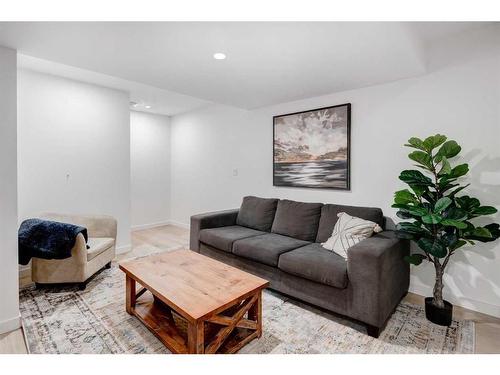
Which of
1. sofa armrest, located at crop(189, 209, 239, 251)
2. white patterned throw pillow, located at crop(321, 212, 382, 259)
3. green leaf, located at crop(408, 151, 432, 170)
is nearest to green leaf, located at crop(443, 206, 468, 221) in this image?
green leaf, located at crop(408, 151, 432, 170)

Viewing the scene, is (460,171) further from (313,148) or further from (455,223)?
(313,148)

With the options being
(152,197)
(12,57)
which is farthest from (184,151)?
(12,57)

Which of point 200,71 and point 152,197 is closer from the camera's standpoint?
point 200,71

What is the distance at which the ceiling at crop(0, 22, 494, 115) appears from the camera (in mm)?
1726

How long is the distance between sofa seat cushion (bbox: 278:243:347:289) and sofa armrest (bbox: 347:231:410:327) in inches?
3.5

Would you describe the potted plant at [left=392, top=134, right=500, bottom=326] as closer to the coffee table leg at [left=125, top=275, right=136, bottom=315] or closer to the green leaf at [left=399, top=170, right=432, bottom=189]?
the green leaf at [left=399, top=170, right=432, bottom=189]

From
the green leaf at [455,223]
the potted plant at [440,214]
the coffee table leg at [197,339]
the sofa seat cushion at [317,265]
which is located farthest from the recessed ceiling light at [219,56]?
the green leaf at [455,223]

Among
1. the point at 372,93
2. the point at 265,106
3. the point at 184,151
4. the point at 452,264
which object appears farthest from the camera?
the point at 184,151

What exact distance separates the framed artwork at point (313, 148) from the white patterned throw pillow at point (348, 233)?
616 millimetres

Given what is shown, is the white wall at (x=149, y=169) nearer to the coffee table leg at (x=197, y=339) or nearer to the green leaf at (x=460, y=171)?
the coffee table leg at (x=197, y=339)
